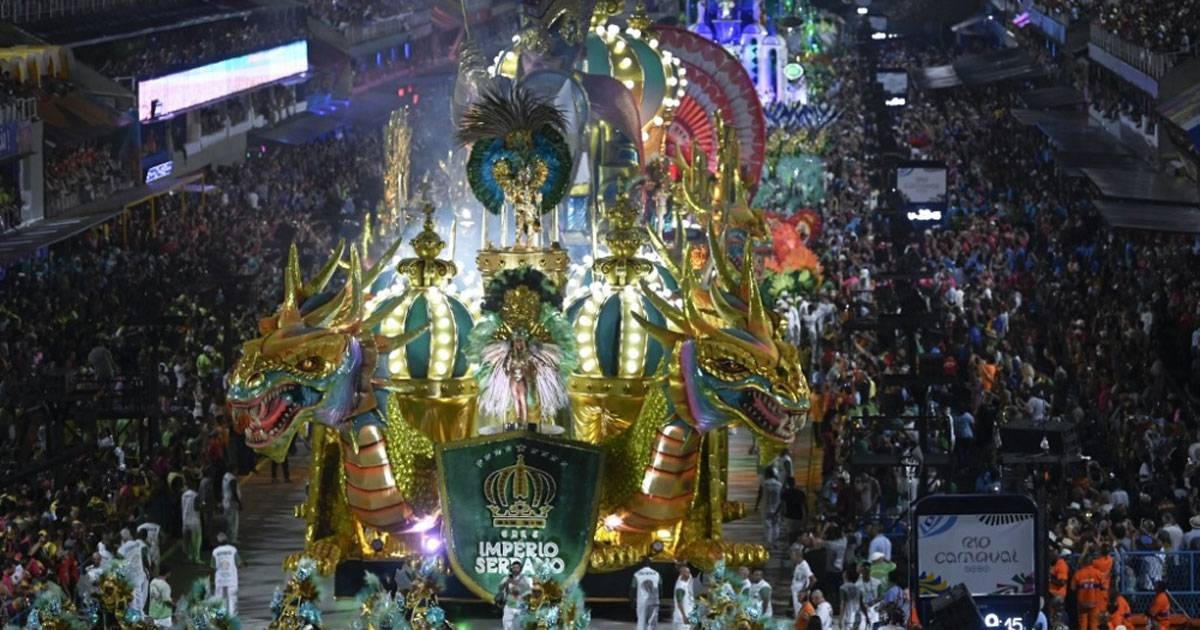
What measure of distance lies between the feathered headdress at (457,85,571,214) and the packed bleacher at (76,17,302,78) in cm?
2508

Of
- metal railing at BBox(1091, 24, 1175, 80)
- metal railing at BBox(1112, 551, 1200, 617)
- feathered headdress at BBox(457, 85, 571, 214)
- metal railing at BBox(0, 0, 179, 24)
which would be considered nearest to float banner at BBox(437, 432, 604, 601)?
feathered headdress at BBox(457, 85, 571, 214)

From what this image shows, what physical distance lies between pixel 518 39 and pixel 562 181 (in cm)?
649

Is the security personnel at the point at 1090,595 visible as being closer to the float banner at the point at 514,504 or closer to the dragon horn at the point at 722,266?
the dragon horn at the point at 722,266

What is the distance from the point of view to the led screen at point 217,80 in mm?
53781

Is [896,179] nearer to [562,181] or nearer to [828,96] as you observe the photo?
[562,181]

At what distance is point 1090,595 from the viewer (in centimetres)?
2553

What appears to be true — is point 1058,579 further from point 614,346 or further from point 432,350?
point 432,350

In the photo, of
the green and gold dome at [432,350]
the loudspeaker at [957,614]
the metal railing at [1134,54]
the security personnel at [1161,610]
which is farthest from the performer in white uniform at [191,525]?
the metal railing at [1134,54]

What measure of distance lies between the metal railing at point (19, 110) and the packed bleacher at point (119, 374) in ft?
6.98

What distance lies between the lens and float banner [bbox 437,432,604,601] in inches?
1038

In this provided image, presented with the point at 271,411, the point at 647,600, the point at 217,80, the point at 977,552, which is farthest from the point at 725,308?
the point at 217,80

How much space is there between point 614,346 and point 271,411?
3.44m

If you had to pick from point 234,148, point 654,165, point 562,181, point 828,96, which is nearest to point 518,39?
point 654,165

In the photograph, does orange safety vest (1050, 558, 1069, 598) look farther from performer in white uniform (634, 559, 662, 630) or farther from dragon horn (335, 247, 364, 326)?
dragon horn (335, 247, 364, 326)
